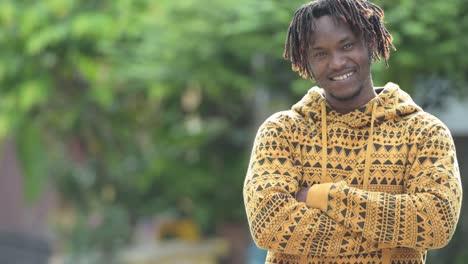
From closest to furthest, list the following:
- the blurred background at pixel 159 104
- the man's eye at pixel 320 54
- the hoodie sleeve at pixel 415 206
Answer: the hoodie sleeve at pixel 415 206 → the man's eye at pixel 320 54 → the blurred background at pixel 159 104

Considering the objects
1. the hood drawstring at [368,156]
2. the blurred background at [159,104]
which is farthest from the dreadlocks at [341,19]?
the blurred background at [159,104]

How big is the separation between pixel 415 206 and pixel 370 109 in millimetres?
367

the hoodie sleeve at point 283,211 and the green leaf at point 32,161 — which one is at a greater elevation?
the green leaf at point 32,161

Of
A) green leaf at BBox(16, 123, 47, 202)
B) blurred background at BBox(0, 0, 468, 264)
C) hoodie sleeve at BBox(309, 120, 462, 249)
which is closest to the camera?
hoodie sleeve at BBox(309, 120, 462, 249)

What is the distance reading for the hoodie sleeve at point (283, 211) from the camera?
3.01m

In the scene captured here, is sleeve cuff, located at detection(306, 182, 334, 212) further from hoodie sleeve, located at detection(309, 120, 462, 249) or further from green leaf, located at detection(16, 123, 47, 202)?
green leaf, located at detection(16, 123, 47, 202)

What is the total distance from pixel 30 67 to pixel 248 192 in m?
6.72

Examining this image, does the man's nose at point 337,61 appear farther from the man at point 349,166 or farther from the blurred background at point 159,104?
the blurred background at point 159,104

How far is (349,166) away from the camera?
3086 millimetres

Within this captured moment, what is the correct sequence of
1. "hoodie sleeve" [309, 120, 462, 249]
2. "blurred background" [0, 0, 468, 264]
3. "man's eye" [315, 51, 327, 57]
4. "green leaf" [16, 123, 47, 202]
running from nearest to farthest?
"hoodie sleeve" [309, 120, 462, 249] < "man's eye" [315, 51, 327, 57] < "blurred background" [0, 0, 468, 264] < "green leaf" [16, 123, 47, 202]

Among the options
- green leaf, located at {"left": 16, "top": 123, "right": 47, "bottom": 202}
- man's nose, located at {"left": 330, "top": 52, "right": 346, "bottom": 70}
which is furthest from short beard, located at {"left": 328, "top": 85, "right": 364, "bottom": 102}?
green leaf, located at {"left": 16, "top": 123, "right": 47, "bottom": 202}

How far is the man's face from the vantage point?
3029 mm

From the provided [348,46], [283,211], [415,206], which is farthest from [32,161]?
[415,206]

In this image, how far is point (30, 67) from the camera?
31.0 ft
